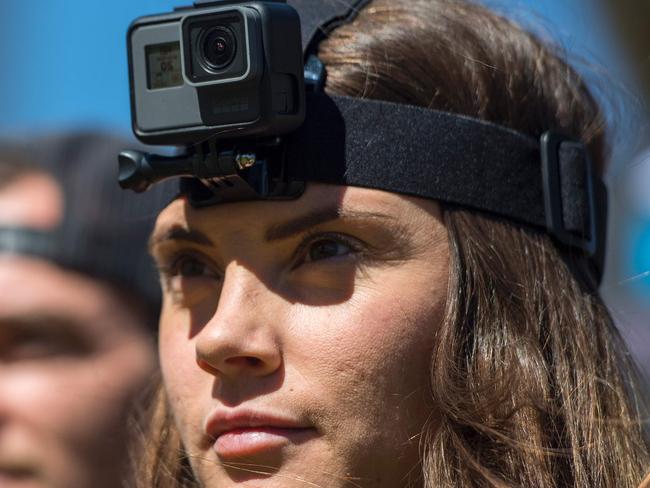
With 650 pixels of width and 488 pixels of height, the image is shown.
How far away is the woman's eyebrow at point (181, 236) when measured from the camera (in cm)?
229

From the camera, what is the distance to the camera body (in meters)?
2.07

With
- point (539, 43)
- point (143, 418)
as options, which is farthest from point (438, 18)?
point (143, 418)

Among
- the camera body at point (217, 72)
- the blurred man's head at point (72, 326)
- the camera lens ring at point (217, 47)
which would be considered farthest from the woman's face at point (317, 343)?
Answer: the blurred man's head at point (72, 326)

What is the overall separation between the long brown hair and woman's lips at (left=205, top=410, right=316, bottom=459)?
252mm

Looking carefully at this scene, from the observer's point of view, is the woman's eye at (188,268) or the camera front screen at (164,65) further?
the woman's eye at (188,268)

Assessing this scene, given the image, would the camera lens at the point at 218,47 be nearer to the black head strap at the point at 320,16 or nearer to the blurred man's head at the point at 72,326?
the black head strap at the point at 320,16

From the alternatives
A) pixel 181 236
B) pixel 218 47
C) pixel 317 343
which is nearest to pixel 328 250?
pixel 317 343

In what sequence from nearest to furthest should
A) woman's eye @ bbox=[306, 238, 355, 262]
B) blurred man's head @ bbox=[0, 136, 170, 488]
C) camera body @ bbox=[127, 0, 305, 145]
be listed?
camera body @ bbox=[127, 0, 305, 145]
woman's eye @ bbox=[306, 238, 355, 262]
blurred man's head @ bbox=[0, 136, 170, 488]

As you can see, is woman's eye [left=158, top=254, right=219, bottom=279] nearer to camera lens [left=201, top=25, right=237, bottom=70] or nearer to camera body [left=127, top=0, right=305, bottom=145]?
camera body [left=127, top=0, right=305, bottom=145]

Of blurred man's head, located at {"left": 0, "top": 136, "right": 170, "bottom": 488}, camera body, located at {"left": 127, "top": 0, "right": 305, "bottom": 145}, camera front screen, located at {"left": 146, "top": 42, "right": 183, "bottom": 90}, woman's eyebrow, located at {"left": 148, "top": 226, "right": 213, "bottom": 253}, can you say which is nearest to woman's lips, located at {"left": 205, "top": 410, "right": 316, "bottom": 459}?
woman's eyebrow, located at {"left": 148, "top": 226, "right": 213, "bottom": 253}

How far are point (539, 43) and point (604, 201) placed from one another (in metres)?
0.39

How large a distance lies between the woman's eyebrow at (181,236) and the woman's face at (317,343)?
2 centimetres

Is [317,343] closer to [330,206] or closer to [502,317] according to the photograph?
[330,206]

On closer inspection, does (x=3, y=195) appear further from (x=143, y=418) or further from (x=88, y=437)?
(x=143, y=418)
